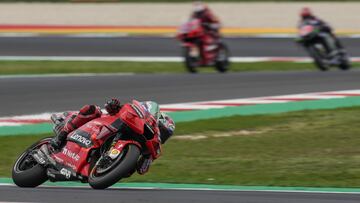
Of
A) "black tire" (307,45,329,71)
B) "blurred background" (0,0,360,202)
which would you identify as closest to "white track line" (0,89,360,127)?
"blurred background" (0,0,360,202)

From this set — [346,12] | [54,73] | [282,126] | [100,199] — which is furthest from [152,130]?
[346,12]

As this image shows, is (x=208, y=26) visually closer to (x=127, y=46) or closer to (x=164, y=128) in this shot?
(x=127, y=46)

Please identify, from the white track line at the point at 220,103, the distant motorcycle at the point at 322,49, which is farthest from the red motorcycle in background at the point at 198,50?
the white track line at the point at 220,103

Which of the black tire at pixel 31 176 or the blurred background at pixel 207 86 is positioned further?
the blurred background at pixel 207 86

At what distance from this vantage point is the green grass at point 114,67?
2247cm

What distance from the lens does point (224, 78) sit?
20.5m

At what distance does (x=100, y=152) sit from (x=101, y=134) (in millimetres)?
162

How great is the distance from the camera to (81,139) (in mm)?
9312

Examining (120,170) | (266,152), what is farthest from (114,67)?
(120,170)

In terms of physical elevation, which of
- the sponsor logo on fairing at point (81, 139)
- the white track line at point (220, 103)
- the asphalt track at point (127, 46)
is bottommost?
the asphalt track at point (127, 46)

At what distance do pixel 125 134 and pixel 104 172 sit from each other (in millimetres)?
436

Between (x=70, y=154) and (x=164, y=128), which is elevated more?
(x=164, y=128)

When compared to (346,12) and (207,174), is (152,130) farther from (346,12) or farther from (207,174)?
(346,12)

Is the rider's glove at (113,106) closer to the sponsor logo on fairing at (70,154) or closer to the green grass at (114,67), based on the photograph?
the sponsor logo on fairing at (70,154)
